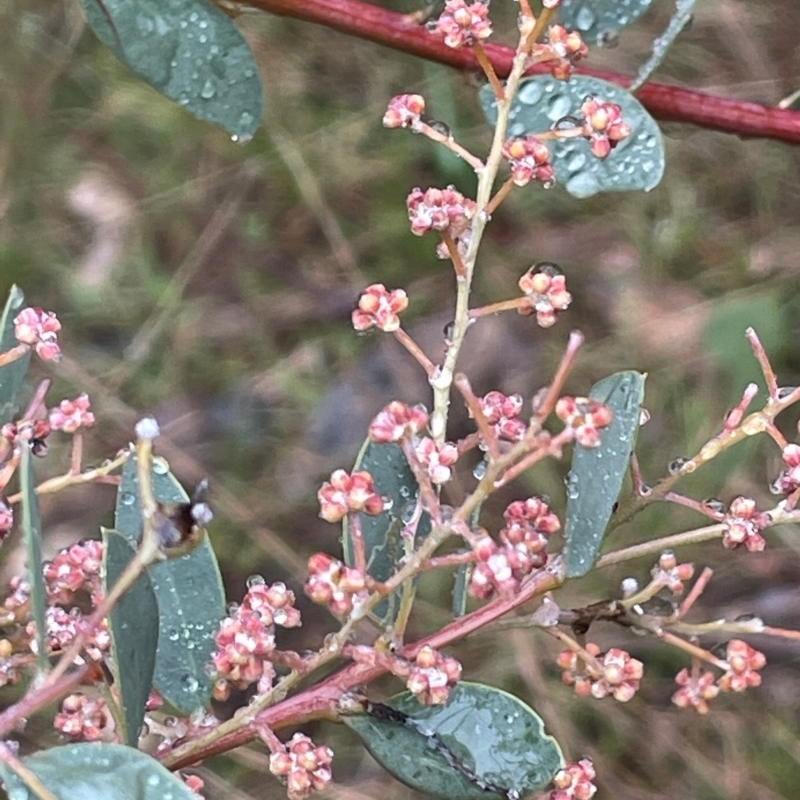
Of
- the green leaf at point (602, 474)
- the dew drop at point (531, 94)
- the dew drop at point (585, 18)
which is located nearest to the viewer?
the green leaf at point (602, 474)

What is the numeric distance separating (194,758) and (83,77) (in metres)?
1.48

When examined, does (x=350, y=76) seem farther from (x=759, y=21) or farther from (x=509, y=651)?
(x=509, y=651)

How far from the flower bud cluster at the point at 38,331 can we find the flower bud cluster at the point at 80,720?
0.21 m

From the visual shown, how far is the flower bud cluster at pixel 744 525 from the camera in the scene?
0.58 metres

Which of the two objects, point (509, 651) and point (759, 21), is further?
point (759, 21)

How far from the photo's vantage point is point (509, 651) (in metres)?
1.72

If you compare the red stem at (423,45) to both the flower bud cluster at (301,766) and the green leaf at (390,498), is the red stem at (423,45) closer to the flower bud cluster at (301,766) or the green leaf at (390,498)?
the green leaf at (390,498)

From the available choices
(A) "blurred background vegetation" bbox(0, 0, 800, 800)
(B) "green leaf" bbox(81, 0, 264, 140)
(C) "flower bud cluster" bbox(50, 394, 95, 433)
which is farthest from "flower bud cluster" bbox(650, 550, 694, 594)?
(A) "blurred background vegetation" bbox(0, 0, 800, 800)

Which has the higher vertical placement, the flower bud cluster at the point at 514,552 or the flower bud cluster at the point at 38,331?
the flower bud cluster at the point at 38,331

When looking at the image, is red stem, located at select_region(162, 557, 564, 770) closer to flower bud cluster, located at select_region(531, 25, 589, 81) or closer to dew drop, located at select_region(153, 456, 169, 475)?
dew drop, located at select_region(153, 456, 169, 475)

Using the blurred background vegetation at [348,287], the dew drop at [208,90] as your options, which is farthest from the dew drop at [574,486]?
the blurred background vegetation at [348,287]

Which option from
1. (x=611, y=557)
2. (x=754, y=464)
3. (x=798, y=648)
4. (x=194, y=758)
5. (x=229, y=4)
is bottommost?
(x=798, y=648)

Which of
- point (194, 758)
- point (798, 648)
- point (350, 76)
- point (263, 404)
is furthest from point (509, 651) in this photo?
point (194, 758)

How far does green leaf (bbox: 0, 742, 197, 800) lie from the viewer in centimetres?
47
